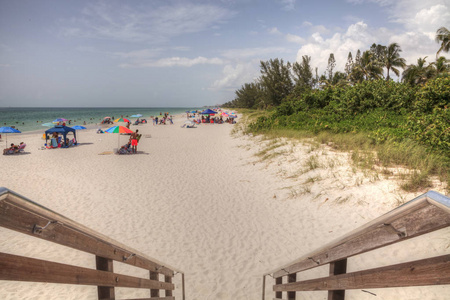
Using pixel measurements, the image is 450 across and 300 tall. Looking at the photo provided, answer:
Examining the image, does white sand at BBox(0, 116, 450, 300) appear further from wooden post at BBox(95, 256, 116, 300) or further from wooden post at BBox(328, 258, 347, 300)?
wooden post at BBox(95, 256, 116, 300)

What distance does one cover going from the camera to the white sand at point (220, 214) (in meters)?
4.63

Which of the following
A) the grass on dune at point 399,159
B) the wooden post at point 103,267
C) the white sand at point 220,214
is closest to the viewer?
the wooden post at point 103,267

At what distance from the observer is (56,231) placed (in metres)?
1.21

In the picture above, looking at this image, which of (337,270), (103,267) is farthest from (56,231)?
(337,270)

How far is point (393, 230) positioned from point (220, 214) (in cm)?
668

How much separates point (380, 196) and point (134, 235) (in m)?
6.34

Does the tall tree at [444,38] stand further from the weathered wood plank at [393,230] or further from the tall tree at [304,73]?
the weathered wood plank at [393,230]

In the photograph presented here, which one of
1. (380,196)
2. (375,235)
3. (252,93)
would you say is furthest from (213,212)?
(252,93)

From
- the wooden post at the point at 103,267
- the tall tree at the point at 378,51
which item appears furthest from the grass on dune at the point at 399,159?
the tall tree at the point at 378,51

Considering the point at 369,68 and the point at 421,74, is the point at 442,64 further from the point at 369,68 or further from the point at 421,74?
the point at 369,68

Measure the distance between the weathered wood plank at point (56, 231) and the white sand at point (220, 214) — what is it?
338 cm

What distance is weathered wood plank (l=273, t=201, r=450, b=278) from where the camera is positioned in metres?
0.96

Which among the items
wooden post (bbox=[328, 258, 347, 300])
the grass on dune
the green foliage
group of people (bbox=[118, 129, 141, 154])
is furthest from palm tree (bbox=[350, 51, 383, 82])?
wooden post (bbox=[328, 258, 347, 300])

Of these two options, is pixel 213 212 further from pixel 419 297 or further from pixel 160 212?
pixel 419 297
